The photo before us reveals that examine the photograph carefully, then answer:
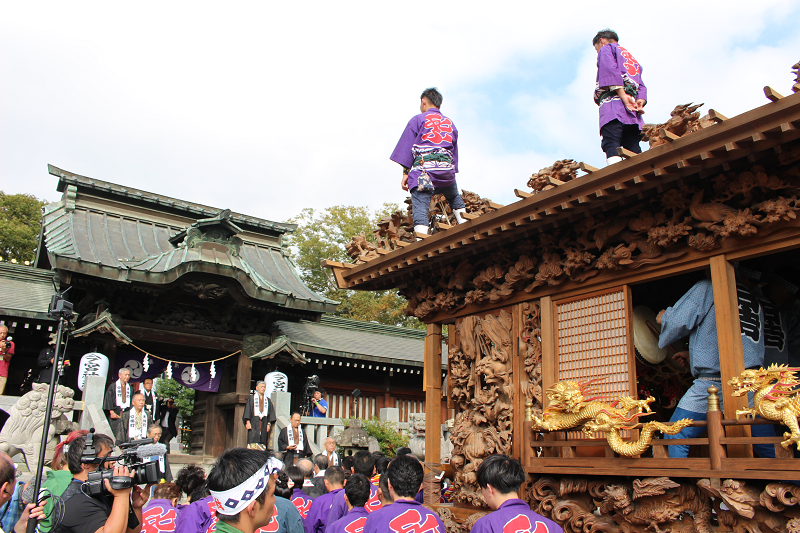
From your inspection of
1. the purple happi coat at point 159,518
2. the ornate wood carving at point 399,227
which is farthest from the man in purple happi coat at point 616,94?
the purple happi coat at point 159,518

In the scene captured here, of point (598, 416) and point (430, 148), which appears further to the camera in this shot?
point (430, 148)

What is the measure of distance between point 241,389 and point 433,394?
8.85m

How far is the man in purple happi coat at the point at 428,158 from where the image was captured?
24.4 feet

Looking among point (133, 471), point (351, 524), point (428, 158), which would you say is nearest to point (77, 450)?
point (133, 471)

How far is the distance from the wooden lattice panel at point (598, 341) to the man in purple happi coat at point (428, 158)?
6.66 ft

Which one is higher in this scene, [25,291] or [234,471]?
[25,291]

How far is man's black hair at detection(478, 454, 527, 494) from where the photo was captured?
365cm

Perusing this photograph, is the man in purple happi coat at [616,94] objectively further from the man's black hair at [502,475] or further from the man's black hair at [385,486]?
the man's black hair at [385,486]

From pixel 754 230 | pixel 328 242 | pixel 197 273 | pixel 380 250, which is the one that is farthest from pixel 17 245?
pixel 754 230

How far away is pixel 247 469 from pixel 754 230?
3.74 metres

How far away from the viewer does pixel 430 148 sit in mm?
7527

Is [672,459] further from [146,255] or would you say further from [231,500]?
[146,255]

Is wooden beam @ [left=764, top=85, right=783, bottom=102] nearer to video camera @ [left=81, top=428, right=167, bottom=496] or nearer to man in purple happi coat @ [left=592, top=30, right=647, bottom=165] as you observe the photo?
man in purple happi coat @ [left=592, top=30, right=647, bottom=165]

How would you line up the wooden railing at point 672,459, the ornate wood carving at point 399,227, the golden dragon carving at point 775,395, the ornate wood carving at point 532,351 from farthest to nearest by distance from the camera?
1. the ornate wood carving at point 399,227
2. the ornate wood carving at point 532,351
3. the wooden railing at point 672,459
4. the golden dragon carving at point 775,395
